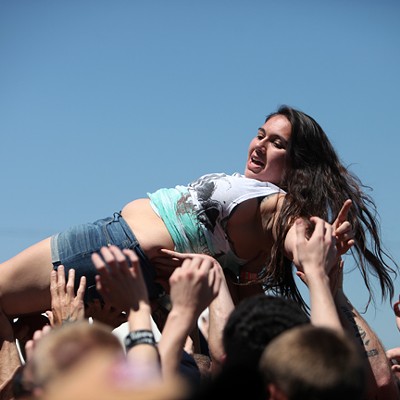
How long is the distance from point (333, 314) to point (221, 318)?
2.52 feet

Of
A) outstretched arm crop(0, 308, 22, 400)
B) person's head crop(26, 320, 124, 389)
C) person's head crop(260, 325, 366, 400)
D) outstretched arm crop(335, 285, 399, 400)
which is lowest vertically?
outstretched arm crop(335, 285, 399, 400)

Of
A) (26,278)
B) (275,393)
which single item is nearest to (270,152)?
(26,278)

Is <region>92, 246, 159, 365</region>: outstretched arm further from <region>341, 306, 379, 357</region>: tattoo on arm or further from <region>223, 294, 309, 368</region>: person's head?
<region>341, 306, 379, 357</region>: tattoo on arm

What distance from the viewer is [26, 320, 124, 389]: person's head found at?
5.77 feet

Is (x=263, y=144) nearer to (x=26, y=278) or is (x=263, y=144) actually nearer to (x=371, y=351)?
(x=371, y=351)

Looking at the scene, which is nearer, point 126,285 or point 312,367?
point 312,367

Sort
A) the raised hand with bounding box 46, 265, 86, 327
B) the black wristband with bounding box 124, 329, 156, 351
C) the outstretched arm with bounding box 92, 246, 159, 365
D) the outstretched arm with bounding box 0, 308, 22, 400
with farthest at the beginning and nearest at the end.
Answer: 1. the outstretched arm with bounding box 0, 308, 22, 400
2. the raised hand with bounding box 46, 265, 86, 327
3. the outstretched arm with bounding box 92, 246, 159, 365
4. the black wristband with bounding box 124, 329, 156, 351

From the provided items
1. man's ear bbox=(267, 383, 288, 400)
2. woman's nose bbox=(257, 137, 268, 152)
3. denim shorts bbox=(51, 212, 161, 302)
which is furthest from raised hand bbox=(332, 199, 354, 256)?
man's ear bbox=(267, 383, 288, 400)

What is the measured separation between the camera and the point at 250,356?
99.2 inches

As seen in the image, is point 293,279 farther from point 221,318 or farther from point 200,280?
point 200,280

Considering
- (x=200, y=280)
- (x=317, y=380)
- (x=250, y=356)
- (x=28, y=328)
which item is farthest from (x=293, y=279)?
(x=317, y=380)

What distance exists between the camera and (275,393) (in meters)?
2.15

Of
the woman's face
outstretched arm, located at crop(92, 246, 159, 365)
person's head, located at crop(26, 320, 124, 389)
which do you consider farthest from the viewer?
the woman's face

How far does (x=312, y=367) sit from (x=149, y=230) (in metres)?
2.36
